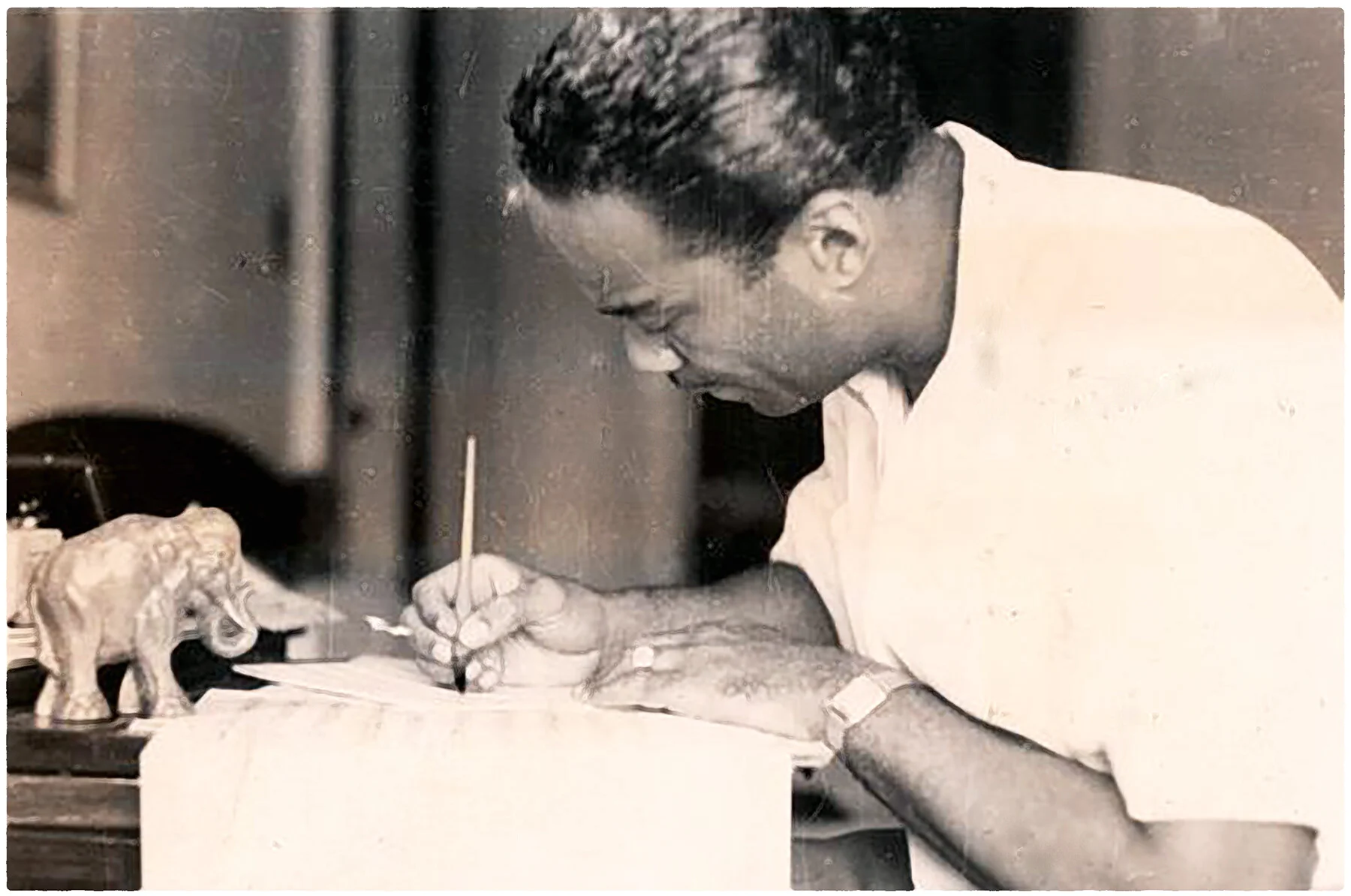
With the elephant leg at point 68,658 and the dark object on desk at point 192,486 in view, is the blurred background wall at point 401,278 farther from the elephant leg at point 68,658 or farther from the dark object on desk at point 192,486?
the elephant leg at point 68,658

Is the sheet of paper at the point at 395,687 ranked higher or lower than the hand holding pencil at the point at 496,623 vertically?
lower

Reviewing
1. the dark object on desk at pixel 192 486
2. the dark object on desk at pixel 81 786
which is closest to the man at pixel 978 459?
the dark object on desk at pixel 192 486

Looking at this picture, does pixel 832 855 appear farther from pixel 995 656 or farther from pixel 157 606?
pixel 157 606

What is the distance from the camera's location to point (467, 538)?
67.9 inches

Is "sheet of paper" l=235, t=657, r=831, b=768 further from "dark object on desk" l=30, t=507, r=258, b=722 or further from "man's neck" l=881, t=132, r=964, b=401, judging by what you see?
"man's neck" l=881, t=132, r=964, b=401

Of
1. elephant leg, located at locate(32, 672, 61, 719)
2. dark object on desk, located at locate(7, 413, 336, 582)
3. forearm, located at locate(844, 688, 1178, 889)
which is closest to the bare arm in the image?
forearm, located at locate(844, 688, 1178, 889)

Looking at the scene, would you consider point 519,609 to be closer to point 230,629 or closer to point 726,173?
point 230,629

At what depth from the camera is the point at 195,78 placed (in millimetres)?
1730

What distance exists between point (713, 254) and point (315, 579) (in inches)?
25.1

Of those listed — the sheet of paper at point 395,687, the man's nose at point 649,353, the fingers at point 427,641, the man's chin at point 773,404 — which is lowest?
the sheet of paper at point 395,687

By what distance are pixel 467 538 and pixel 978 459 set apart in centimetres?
64

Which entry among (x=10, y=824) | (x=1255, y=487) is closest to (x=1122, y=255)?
(x=1255, y=487)

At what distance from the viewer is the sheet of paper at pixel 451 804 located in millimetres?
1715

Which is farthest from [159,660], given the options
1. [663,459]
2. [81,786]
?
[663,459]
